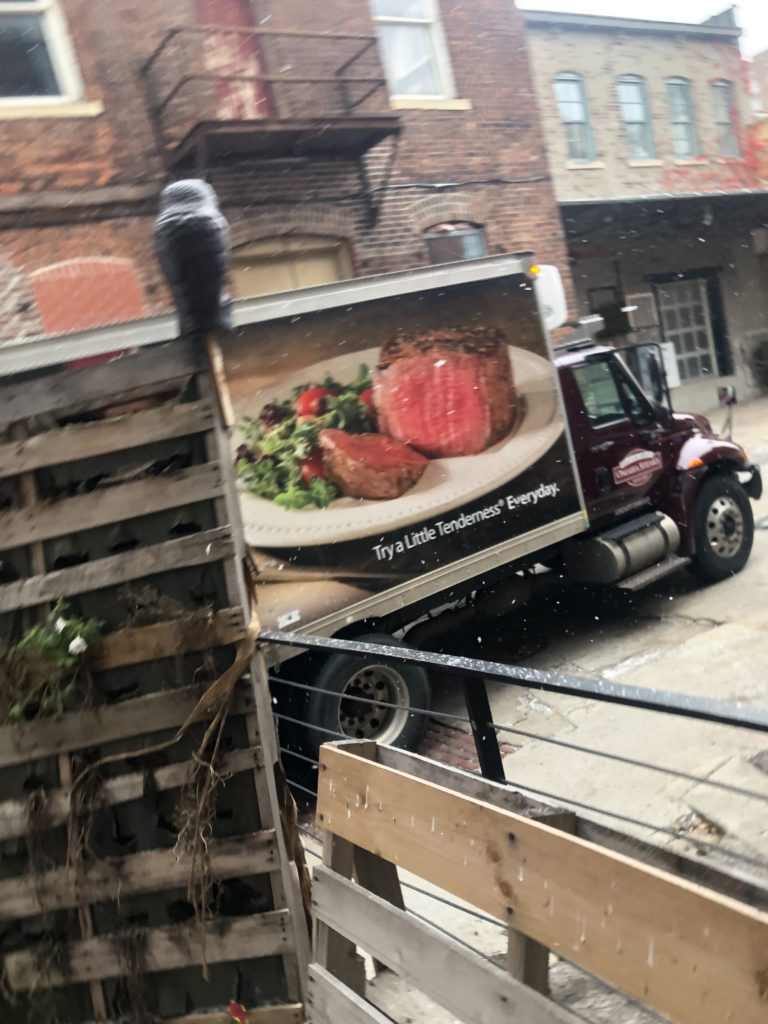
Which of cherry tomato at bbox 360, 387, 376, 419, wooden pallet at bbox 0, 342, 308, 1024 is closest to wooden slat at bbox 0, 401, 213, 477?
wooden pallet at bbox 0, 342, 308, 1024

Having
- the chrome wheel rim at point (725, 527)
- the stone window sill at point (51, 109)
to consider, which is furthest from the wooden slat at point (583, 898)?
the stone window sill at point (51, 109)

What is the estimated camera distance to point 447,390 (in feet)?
18.7

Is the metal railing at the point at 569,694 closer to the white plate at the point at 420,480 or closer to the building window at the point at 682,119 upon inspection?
the white plate at the point at 420,480

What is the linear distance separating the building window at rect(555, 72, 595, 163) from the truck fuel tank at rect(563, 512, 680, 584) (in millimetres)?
10820

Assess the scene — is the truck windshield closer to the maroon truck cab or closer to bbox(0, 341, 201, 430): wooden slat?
the maroon truck cab

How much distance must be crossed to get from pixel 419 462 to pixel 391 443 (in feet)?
0.83

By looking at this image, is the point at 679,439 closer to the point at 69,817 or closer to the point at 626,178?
the point at 69,817

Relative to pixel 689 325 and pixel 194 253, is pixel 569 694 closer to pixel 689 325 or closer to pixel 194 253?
pixel 194 253

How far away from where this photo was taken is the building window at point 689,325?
56.2 feet

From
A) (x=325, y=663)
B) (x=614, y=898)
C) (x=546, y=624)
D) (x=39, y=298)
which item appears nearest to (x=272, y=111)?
(x=39, y=298)

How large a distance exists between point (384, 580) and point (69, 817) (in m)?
2.86

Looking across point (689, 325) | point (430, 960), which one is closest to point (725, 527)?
point (430, 960)

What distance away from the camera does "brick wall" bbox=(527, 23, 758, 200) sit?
15.2 m

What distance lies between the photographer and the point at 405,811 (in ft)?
6.97
